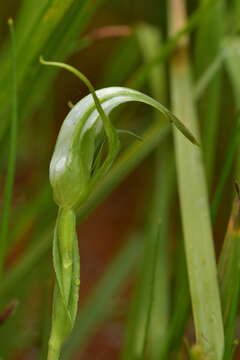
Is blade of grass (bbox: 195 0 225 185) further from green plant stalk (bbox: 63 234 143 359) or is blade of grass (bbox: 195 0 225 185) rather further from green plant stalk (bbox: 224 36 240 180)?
green plant stalk (bbox: 63 234 143 359)

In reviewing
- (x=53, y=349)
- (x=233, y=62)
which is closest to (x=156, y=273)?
(x=233, y=62)

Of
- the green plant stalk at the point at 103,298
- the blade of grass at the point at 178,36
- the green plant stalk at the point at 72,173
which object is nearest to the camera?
the green plant stalk at the point at 72,173

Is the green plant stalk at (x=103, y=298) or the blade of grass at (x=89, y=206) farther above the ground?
the blade of grass at (x=89, y=206)

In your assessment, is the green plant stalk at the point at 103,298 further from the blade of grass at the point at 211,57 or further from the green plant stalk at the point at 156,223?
the blade of grass at the point at 211,57

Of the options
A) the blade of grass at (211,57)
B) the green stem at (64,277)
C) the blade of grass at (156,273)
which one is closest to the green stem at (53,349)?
the green stem at (64,277)

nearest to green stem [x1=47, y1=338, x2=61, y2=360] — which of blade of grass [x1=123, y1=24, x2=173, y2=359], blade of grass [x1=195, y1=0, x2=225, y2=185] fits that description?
A: blade of grass [x1=123, y1=24, x2=173, y2=359]

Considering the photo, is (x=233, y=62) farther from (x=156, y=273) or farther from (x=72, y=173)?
(x=72, y=173)

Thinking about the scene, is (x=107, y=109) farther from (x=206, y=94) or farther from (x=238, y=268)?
(x=206, y=94)

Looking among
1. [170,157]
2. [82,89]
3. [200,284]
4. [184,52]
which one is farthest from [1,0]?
[200,284]

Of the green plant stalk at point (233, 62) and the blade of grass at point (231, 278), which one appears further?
the green plant stalk at point (233, 62)

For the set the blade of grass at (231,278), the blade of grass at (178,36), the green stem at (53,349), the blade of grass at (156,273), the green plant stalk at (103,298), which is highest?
the blade of grass at (178,36)
